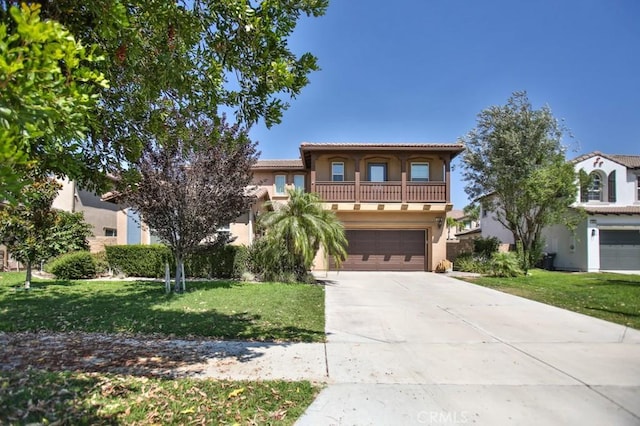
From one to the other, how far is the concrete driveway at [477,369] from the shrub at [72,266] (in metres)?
10.9

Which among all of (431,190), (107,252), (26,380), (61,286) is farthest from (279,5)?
(431,190)

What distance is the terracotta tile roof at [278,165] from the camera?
2561cm

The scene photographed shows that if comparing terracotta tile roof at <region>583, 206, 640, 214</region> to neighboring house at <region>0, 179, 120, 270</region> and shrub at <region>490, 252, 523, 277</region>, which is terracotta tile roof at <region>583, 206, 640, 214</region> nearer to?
shrub at <region>490, 252, 523, 277</region>

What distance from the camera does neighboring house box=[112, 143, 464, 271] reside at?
21.6 meters

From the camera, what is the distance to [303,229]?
1451 centimetres

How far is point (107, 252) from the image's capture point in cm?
1673

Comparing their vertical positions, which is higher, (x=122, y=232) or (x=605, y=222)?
(x=605, y=222)

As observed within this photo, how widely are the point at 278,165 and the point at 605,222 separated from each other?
769 inches

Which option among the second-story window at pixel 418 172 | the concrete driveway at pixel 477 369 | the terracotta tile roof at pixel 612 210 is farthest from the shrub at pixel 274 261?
the terracotta tile roof at pixel 612 210

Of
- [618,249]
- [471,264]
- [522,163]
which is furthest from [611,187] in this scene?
[471,264]

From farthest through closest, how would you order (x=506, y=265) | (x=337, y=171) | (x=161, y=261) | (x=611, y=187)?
1. (x=611, y=187)
2. (x=337, y=171)
3. (x=506, y=265)
4. (x=161, y=261)

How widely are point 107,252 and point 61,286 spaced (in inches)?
164

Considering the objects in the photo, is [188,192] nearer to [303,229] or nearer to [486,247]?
[303,229]

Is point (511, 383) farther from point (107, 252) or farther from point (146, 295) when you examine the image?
point (107, 252)
